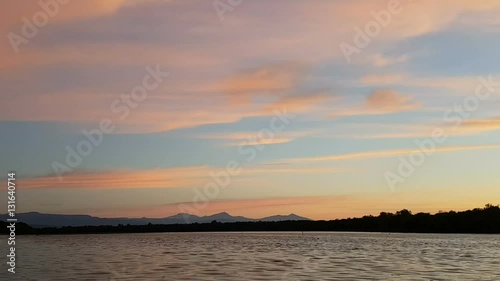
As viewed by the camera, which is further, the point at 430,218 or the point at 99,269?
the point at 430,218

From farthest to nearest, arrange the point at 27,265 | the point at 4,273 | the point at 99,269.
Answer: the point at 27,265 < the point at 99,269 < the point at 4,273

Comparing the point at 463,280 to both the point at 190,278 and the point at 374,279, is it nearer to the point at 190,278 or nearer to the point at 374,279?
the point at 374,279

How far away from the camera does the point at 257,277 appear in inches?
1673

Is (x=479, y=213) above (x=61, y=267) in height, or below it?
above

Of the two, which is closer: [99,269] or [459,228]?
[99,269]

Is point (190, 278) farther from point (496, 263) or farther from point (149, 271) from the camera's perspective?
point (496, 263)

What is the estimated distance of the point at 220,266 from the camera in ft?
170

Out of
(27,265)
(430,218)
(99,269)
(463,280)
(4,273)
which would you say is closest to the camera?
(463,280)

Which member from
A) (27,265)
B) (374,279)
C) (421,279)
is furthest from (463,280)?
(27,265)

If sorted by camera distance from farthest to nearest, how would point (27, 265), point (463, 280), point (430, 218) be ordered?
point (430, 218)
point (27, 265)
point (463, 280)

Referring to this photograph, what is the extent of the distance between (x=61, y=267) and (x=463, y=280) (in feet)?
108

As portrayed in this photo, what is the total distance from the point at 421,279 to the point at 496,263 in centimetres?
1697

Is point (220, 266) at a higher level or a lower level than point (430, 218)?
lower

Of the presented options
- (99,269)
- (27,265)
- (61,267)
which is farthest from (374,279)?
(27,265)
